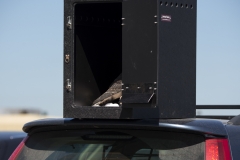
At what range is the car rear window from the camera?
12.0 feet

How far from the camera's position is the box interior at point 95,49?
4402 millimetres

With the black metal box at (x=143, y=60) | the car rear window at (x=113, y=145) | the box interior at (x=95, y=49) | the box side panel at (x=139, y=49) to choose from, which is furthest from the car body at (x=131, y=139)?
the box interior at (x=95, y=49)

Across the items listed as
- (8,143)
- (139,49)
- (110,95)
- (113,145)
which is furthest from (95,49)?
(8,143)

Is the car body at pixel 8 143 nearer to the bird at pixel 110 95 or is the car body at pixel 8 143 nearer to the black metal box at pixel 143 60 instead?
the black metal box at pixel 143 60

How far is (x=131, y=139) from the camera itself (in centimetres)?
385

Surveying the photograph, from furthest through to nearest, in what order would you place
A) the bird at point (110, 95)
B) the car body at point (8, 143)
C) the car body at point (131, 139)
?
the car body at point (8, 143)
the bird at point (110, 95)
the car body at point (131, 139)

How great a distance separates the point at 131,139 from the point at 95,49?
111 centimetres

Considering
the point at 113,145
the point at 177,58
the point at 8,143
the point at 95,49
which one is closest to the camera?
the point at 113,145

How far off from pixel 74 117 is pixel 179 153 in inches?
34.4

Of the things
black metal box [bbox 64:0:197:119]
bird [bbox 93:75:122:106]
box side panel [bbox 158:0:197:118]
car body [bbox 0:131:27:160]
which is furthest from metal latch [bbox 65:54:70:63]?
car body [bbox 0:131:27:160]

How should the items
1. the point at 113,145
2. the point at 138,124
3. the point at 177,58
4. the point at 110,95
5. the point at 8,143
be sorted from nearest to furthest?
1. the point at 138,124
2. the point at 113,145
3. the point at 177,58
4. the point at 110,95
5. the point at 8,143

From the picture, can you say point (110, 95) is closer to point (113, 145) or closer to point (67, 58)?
point (67, 58)

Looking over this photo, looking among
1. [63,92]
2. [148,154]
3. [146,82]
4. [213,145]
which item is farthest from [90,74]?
[213,145]

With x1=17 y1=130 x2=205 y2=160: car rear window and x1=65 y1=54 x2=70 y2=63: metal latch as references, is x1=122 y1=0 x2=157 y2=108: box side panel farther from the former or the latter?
x1=65 y1=54 x2=70 y2=63: metal latch
